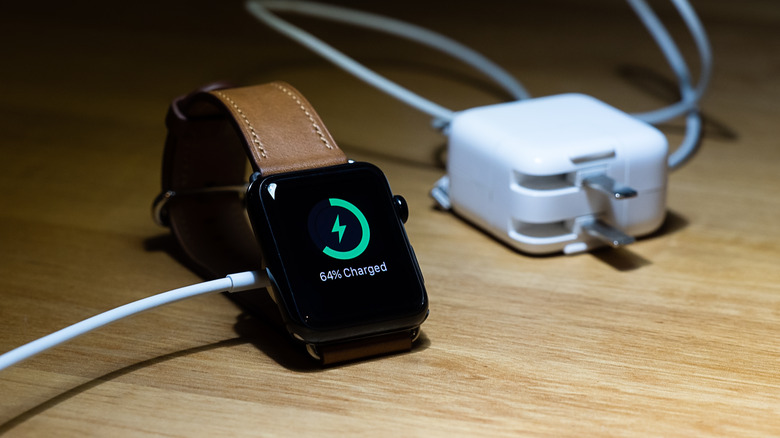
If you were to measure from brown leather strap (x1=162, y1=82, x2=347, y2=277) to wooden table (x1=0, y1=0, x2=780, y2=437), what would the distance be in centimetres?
3

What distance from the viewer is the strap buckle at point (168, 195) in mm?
658

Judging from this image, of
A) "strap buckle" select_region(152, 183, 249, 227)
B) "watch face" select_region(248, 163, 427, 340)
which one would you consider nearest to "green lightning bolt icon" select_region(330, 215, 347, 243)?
"watch face" select_region(248, 163, 427, 340)

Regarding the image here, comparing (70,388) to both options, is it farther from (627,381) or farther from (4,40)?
(4,40)

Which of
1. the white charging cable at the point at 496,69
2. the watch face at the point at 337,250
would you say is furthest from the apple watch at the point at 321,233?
the white charging cable at the point at 496,69

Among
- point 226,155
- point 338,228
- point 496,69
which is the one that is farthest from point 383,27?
point 338,228

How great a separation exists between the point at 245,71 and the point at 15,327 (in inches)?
23.0

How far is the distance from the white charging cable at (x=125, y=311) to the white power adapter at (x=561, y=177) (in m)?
0.22

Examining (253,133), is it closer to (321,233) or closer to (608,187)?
(321,233)

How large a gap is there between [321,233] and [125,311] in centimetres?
12

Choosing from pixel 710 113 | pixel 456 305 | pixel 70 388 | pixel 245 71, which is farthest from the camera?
pixel 245 71

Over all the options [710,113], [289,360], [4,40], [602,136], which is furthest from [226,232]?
[4,40]

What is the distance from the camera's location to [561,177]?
684 millimetres

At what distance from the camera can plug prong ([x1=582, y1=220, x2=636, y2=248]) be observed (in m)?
0.66

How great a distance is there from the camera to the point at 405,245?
552mm
